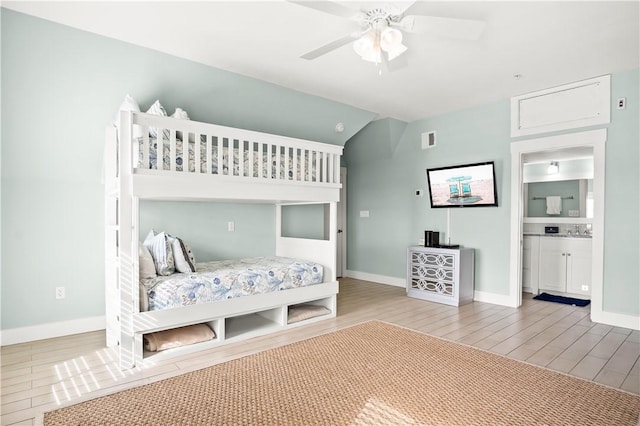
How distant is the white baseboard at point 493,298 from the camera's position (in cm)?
450

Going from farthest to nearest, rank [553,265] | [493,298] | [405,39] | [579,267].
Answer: [553,265] < [579,267] < [493,298] < [405,39]

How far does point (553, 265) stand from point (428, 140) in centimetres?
255

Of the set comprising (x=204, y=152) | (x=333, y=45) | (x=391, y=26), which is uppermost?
(x=391, y=26)

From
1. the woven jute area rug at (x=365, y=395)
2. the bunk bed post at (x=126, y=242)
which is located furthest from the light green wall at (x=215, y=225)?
the woven jute area rug at (x=365, y=395)

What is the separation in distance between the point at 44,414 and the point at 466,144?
16.9 feet

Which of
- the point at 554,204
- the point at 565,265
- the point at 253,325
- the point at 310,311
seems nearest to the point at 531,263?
the point at 565,265

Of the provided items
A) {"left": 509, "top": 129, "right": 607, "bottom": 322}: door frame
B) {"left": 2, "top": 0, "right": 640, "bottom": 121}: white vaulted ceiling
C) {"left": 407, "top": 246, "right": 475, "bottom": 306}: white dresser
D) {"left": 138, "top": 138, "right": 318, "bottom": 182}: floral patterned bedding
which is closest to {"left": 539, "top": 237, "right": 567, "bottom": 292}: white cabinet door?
{"left": 509, "top": 129, "right": 607, "bottom": 322}: door frame

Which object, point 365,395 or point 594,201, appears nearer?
point 365,395

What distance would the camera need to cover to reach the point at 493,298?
466 centimetres

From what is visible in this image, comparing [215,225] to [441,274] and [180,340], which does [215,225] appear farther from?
[441,274]

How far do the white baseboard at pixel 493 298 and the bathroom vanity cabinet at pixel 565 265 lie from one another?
107 centimetres

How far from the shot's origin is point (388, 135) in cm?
570

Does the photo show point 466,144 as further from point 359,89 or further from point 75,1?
point 75,1

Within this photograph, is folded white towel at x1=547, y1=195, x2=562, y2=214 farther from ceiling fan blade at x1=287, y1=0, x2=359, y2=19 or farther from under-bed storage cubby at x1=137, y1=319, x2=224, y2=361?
under-bed storage cubby at x1=137, y1=319, x2=224, y2=361
